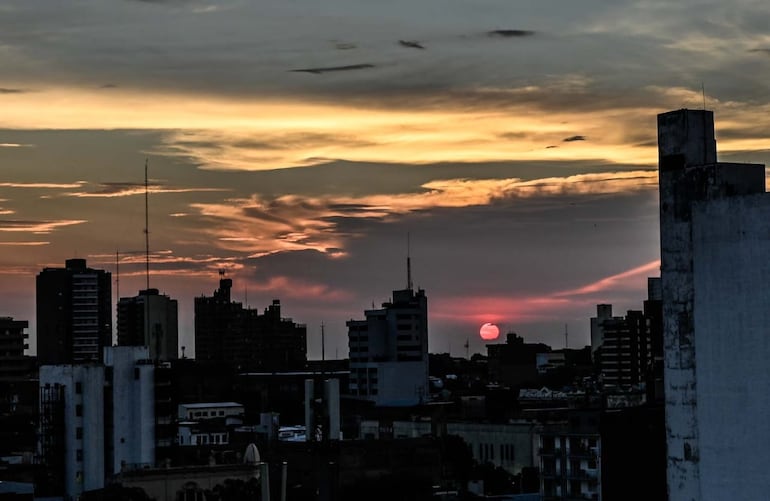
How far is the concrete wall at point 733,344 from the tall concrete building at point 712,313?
4 centimetres

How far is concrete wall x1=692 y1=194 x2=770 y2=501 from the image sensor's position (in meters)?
74.4

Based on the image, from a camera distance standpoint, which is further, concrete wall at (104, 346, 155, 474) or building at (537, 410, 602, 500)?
building at (537, 410, 602, 500)

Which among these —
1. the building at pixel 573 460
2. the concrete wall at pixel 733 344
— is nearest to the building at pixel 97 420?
the building at pixel 573 460

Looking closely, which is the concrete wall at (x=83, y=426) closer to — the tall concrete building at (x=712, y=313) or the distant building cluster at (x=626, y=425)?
the distant building cluster at (x=626, y=425)

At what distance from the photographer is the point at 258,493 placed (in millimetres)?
147500

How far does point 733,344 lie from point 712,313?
191 centimetres

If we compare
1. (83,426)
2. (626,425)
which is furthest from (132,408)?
(626,425)

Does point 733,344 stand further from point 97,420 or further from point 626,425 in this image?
point 97,420

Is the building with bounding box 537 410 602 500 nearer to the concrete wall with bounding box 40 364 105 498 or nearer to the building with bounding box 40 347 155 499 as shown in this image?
the building with bounding box 40 347 155 499

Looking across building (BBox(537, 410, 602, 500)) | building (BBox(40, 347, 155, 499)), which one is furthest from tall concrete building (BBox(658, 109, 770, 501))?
building (BBox(537, 410, 602, 500))

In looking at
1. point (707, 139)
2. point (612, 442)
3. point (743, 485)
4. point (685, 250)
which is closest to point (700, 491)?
point (743, 485)

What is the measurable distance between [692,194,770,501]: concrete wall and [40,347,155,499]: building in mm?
109434

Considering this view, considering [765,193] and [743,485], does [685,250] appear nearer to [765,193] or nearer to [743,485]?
[765,193]

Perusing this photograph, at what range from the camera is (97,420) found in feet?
593
